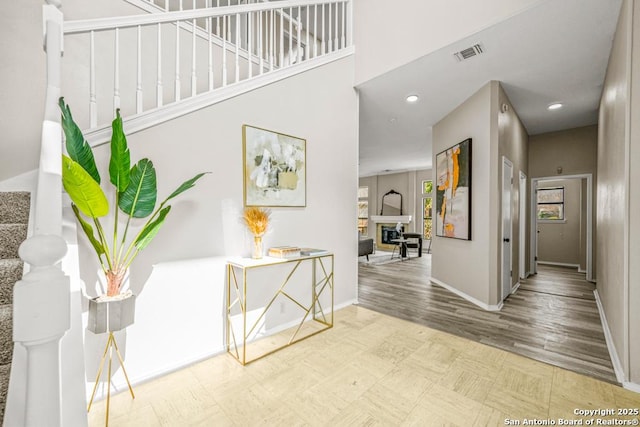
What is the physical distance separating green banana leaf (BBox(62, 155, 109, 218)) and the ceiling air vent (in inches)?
132

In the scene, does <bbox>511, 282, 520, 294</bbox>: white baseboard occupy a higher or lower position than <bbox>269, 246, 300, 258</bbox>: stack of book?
lower

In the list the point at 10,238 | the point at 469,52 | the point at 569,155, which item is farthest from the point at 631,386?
the point at 569,155

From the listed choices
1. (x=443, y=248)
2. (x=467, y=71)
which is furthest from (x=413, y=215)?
(x=467, y=71)

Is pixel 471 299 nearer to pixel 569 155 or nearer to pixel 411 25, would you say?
pixel 411 25

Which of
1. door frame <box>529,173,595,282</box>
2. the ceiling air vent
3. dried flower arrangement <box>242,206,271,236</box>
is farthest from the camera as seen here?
door frame <box>529,173,595,282</box>

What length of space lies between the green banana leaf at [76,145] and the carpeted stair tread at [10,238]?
1.39 ft

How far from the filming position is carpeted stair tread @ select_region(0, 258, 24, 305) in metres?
1.22

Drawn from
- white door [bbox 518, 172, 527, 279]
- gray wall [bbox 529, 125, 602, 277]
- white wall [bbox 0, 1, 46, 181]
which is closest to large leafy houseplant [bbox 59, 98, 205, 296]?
white wall [bbox 0, 1, 46, 181]

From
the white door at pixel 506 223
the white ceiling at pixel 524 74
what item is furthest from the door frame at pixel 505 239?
the white ceiling at pixel 524 74

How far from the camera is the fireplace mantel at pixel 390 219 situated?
9323 millimetres

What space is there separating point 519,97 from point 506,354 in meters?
3.48

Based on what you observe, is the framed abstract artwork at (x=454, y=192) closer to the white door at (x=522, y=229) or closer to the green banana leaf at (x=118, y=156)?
the white door at (x=522, y=229)

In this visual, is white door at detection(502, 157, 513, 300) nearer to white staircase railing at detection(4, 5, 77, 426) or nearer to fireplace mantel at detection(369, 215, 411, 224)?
white staircase railing at detection(4, 5, 77, 426)

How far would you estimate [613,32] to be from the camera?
2490mm
